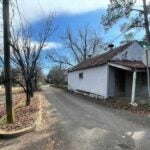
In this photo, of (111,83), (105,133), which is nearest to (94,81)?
(111,83)

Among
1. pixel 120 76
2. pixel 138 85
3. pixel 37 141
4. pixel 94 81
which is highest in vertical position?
pixel 120 76

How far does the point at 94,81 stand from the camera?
2334 cm

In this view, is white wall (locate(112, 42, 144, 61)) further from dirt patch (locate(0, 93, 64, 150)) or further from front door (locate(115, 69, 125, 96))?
dirt patch (locate(0, 93, 64, 150))

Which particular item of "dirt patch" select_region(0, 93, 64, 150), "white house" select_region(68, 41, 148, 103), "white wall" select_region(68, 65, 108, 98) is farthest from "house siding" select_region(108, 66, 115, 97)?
"dirt patch" select_region(0, 93, 64, 150)

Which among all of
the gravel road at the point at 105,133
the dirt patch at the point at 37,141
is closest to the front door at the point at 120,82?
the gravel road at the point at 105,133

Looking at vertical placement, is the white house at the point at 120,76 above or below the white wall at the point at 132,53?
below

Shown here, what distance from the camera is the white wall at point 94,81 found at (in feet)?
68.2

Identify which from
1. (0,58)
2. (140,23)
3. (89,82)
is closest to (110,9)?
(140,23)

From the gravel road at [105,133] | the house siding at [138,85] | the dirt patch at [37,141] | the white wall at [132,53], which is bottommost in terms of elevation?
the dirt patch at [37,141]

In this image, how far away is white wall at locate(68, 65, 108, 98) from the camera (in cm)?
2078

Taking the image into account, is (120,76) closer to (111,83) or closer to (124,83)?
(124,83)

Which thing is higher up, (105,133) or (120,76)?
(120,76)

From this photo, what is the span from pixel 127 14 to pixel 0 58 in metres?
12.9

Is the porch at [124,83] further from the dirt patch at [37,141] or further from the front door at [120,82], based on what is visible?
the dirt patch at [37,141]
